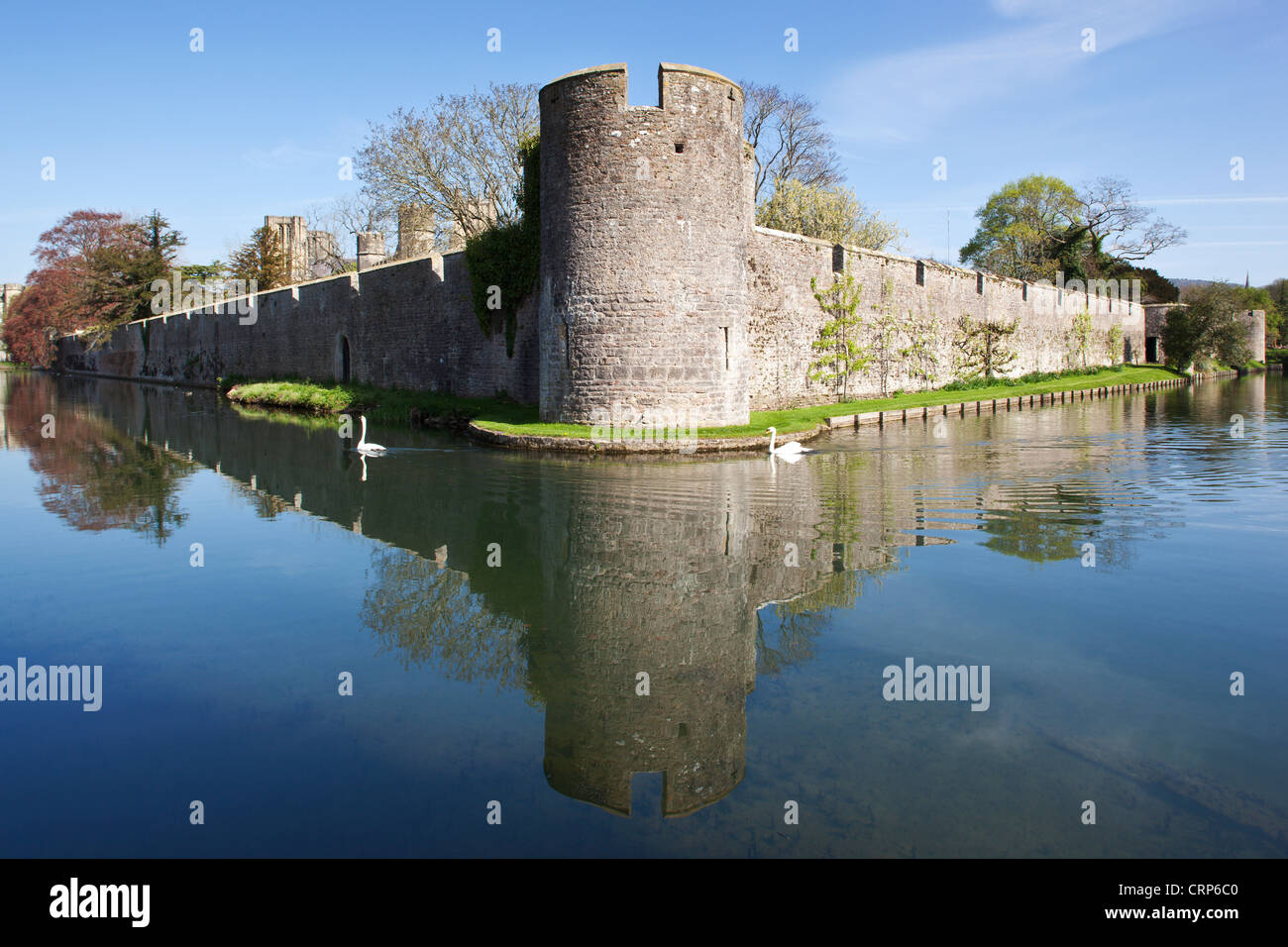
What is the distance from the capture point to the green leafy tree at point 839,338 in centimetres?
2456

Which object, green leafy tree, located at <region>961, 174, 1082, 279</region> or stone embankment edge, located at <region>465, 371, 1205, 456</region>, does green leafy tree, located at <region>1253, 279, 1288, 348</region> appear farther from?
stone embankment edge, located at <region>465, 371, 1205, 456</region>

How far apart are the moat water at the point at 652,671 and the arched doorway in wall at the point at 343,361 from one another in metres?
21.8

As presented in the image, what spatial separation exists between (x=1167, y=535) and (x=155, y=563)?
9.24 m

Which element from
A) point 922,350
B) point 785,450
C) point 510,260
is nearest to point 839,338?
point 922,350

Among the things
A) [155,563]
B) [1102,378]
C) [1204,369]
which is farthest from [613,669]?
[1204,369]

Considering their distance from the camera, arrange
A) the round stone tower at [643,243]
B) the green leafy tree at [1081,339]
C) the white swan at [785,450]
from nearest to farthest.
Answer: the white swan at [785,450] < the round stone tower at [643,243] < the green leafy tree at [1081,339]

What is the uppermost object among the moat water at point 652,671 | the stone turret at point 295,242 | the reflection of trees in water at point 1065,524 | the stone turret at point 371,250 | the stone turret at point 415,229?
the stone turret at point 295,242

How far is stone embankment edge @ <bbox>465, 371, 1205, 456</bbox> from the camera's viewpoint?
50.3 feet

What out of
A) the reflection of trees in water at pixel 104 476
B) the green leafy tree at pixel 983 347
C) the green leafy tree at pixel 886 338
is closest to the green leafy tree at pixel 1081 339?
the green leafy tree at pixel 983 347

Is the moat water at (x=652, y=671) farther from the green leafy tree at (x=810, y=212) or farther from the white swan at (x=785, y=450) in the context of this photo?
the green leafy tree at (x=810, y=212)

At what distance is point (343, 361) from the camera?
107 ft

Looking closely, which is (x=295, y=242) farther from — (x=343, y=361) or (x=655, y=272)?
(x=655, y=272)

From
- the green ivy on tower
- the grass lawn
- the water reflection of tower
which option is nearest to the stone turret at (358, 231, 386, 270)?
the grass lawn

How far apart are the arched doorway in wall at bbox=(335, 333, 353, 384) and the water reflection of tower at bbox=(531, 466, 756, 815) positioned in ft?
82.8
